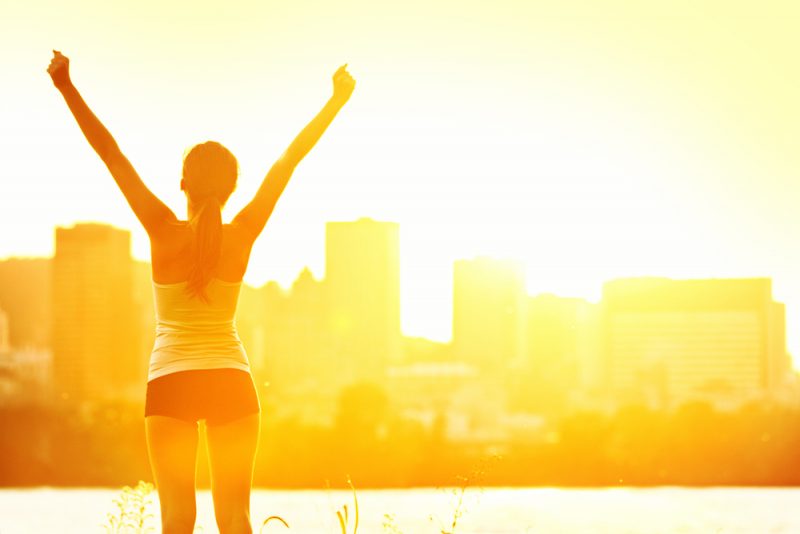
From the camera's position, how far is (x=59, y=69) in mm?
4652

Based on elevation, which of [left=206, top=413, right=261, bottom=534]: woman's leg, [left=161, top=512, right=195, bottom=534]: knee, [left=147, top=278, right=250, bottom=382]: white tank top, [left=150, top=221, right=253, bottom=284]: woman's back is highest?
[left=150, top=221, right=253, bottom=284]: woman's back

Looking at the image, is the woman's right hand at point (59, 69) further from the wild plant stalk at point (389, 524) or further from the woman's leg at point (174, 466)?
the wild plant stalk at point (389, 524)

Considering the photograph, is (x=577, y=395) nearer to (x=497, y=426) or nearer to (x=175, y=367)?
(x=497, y=426)

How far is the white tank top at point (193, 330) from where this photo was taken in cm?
443

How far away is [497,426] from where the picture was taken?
151000 millimetres

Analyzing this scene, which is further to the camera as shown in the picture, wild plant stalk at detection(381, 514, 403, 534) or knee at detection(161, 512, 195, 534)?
wild plant stalk at detection(381, 514, 403, 534)

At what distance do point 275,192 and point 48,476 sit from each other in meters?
81.5

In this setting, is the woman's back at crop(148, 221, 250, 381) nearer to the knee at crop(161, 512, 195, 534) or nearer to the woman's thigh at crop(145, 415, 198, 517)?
the woman's thigh at crop(145, 415, 198, 517)

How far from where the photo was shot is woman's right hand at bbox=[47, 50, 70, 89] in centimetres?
463

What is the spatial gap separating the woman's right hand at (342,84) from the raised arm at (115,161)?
0.92 metres

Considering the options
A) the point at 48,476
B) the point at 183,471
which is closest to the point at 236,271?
the point at 183,471

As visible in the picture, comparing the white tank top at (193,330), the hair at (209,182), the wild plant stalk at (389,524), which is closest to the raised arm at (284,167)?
the hair at (209,182)

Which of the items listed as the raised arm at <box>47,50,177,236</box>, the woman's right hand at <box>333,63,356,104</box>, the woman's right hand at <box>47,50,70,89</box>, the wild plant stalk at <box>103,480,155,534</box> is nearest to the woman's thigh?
the raised arm at <box>47,50,177,236</box>

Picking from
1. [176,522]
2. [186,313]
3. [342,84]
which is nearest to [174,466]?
[176,522]
